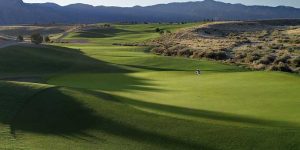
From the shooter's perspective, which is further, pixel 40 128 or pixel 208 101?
pixel 208 101

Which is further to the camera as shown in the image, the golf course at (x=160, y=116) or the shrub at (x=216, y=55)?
the shrub at (x=216, y=55)

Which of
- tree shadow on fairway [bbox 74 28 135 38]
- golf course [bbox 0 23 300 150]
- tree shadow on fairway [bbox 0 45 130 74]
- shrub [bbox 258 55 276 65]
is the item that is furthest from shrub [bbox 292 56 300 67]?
tree shadow on fairway [bbox 74 28 135 38]

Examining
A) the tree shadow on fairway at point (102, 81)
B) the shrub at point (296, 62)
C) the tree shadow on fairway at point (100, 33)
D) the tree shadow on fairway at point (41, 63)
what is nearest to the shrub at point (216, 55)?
the shrub at point (296, 62)

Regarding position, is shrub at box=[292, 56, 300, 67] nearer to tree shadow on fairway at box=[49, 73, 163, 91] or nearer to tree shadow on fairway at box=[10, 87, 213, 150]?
tree shadow on fairway at box=[49, 73, 163, 91]

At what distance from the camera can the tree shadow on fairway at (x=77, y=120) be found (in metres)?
16.3

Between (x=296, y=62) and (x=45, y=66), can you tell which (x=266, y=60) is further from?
(x=45, y=66)

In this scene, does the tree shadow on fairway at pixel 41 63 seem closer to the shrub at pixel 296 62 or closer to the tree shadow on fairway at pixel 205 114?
the shrub at pixel 296 62

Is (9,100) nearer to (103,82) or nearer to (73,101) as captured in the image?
(73,101)

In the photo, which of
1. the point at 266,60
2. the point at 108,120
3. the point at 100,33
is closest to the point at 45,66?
the point at 266,60

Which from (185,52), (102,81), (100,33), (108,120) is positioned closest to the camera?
(108,120)

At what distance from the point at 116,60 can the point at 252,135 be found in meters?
35.7

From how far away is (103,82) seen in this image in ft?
107

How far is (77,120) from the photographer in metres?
18.2

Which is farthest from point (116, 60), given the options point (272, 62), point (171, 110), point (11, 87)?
point (171, 110)
